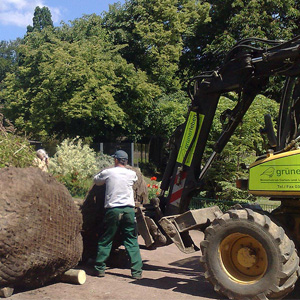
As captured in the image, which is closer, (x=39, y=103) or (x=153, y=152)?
(x=153, y=152)

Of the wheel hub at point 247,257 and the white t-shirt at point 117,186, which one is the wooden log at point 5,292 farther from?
the wheel hub at point 247,257

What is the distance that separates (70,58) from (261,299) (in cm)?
1843

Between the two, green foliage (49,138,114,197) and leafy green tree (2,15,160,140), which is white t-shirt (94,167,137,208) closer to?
green foliage (49,138,114,197)

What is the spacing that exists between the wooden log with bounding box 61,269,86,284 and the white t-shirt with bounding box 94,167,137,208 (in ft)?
3.56

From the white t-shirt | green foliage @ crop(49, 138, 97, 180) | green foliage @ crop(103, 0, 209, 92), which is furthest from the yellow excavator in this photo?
green foliage @ crop(103, 0, 209, 92)

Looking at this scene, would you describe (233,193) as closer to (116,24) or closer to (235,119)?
(235,119)

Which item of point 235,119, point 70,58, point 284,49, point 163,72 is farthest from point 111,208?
point 163,72

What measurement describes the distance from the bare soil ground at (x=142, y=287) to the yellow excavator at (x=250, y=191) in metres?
0.48

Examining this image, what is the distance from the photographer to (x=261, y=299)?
5.43m

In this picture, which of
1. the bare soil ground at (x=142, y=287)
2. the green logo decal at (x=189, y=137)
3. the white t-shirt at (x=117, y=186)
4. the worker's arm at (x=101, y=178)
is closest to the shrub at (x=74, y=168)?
→ the bare soil ground at (x=142, y=287)

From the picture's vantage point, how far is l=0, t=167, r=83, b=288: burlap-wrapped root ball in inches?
219

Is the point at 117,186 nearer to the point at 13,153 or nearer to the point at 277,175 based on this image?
the point at 13,153

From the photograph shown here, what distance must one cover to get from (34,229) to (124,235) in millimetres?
1720

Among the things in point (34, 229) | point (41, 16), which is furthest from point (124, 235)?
point (41, 16)
